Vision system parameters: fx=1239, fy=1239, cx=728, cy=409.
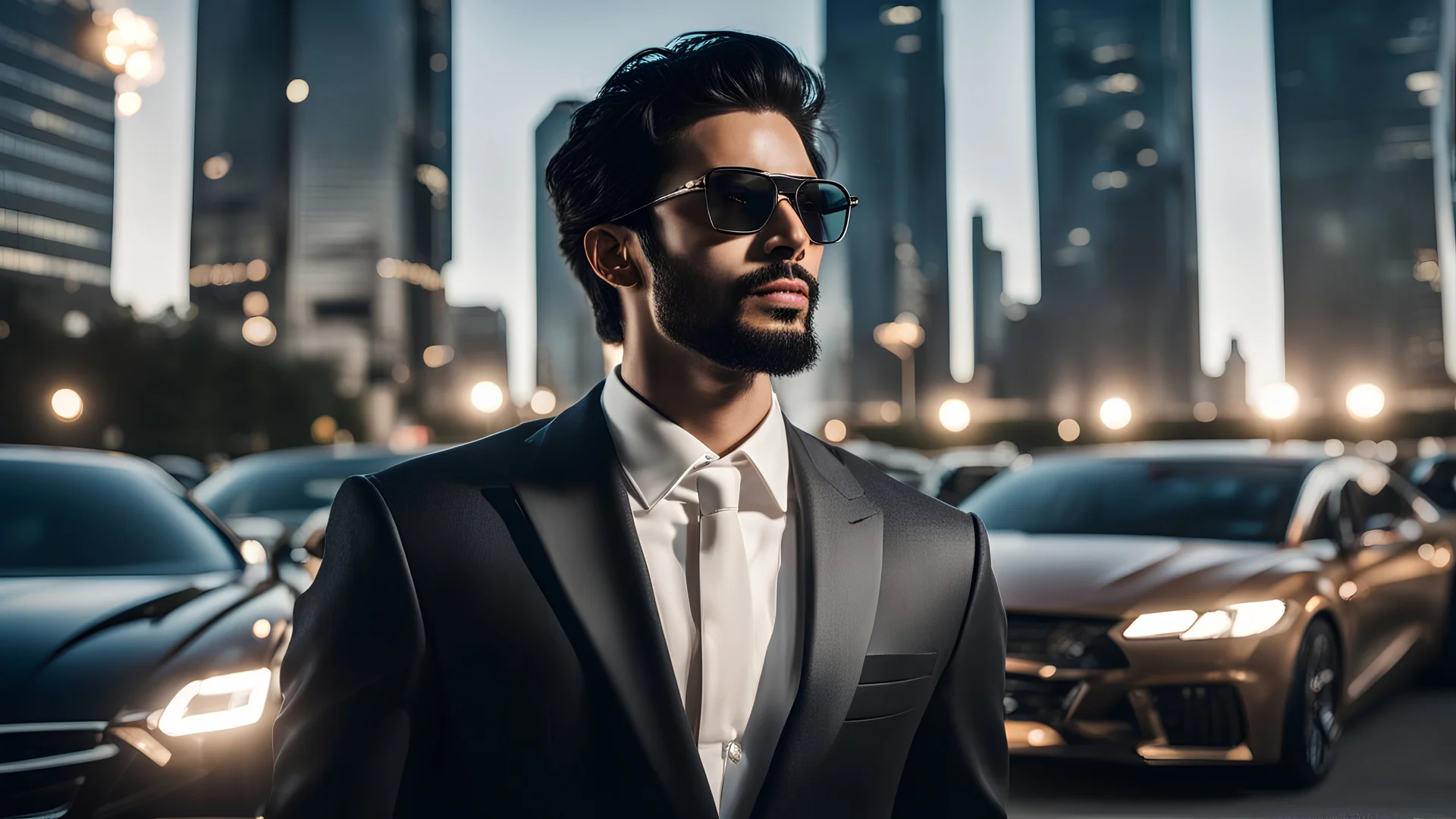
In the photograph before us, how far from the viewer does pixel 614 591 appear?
152 cm

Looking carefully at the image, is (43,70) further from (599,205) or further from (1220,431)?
(599,205)

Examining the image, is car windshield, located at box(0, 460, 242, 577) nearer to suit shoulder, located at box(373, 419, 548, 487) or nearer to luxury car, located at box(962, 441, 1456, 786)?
suit shoulder, located at box(373, 419, 548, 487)

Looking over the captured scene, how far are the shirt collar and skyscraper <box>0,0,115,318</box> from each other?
91.0 m

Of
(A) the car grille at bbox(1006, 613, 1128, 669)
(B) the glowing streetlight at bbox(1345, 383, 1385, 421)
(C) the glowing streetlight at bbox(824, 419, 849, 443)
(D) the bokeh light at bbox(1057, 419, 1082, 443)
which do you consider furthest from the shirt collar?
(D) the bokeh light at bbox(1057, 419, 1082, 443)

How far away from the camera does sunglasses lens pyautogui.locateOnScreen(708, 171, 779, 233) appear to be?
5.59 feet

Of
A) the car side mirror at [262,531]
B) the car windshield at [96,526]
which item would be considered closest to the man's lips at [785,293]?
the car windshield at [96,526]

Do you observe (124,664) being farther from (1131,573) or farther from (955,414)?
(955,414)

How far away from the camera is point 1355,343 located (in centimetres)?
13250

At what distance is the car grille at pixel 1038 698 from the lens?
490 cm

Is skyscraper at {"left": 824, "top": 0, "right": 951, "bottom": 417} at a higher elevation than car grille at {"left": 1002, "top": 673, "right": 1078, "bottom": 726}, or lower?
higher

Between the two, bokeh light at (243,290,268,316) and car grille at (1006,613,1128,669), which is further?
bokeh light at (243,290,268,316)

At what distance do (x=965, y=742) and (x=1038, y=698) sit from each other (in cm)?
347

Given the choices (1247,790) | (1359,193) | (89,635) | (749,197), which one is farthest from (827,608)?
(1359,193)

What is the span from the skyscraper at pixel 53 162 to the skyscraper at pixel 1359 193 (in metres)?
114
